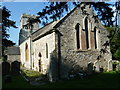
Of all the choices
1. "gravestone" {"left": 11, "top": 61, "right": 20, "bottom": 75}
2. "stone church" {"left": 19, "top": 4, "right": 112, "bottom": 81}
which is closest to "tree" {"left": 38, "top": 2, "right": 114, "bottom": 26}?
"stone church" {"left": 19, "top": 4, "right": 112, "bottom": 81}

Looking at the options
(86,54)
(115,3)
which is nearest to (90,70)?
(86,54)

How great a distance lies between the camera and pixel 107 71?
17.9 m

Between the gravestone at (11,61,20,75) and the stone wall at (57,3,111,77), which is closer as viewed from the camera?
the stone wall at (57,3,111,77)

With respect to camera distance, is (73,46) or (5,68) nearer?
(73,46)

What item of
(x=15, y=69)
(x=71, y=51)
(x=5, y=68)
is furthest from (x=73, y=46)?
(x=5, y=68)

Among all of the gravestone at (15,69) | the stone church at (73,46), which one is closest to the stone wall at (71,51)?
the stone church at (73,46)

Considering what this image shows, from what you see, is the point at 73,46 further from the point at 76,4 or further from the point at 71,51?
the point at 76,4

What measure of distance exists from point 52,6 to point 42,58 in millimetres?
14315

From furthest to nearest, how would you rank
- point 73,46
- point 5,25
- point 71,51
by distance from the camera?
point 5,25, point 73,46, point 71,51

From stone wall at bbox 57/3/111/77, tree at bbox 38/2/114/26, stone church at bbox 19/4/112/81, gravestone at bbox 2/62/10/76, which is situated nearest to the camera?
tree at bbox 38/2/114/26

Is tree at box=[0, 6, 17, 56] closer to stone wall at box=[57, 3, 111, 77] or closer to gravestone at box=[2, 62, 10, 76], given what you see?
gravestone at box=[2, 62, 10, 76]

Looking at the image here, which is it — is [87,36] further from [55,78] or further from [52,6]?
[52,6]

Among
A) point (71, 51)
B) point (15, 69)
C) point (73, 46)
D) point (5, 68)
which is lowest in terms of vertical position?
point (15, 69)

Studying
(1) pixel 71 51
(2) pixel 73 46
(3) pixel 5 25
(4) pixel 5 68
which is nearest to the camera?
(1) pixel 71 51
